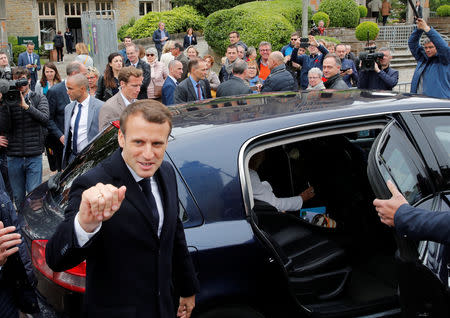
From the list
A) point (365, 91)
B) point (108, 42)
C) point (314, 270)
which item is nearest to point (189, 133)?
point (314, 270)

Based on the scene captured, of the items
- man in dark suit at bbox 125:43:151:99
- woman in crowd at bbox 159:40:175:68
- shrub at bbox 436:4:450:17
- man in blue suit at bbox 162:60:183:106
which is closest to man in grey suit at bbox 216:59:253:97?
man in blue suit at bbox 162:60:183:106

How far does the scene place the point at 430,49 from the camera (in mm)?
7293

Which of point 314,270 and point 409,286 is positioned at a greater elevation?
point 409,286

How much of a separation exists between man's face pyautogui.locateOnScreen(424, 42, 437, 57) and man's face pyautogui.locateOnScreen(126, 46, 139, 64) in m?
4.81

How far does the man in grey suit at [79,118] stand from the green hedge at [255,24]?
13576 millimetres

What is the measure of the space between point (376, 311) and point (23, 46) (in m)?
27.9

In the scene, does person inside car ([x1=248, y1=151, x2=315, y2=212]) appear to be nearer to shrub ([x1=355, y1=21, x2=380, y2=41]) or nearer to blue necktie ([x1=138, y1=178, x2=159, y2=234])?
blue necktie ([x1=138, y1=178, x2=159, y2=234])

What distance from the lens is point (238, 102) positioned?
12.6 ft

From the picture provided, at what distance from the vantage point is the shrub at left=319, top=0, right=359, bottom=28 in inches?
938

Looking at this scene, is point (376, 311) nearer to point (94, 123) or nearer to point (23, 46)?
point (94, 123)

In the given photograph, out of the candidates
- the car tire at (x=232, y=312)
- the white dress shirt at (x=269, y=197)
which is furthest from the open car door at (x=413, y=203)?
the white dress shirt at (x=269, y=197)

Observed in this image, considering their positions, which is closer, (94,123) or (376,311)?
(376,311)

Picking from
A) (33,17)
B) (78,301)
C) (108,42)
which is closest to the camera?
(78,301)

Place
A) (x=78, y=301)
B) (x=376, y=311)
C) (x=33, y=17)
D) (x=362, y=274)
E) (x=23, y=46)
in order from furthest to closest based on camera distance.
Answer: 1. (x=33, y=17)
2. (x=23, y=46)
3. (x=362, y=274)
4. (x=376, y=311)
5. (x=78, y=301)
